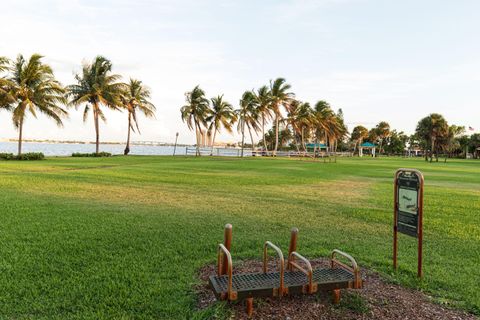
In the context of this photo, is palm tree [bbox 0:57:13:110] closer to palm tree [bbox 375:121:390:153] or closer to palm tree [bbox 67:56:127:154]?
palm tree [bbox 67:56:127:154]

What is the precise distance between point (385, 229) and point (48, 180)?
12.2 m

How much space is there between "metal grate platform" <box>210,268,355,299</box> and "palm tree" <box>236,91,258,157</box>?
155ft

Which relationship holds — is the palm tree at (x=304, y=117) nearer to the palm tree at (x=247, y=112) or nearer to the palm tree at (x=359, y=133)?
the palm tree at (x=247, y=112)

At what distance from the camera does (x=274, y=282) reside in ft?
12.1

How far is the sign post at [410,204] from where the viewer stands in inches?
169

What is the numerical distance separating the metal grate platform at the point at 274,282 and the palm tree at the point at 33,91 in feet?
94.2

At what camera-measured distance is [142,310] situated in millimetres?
3562

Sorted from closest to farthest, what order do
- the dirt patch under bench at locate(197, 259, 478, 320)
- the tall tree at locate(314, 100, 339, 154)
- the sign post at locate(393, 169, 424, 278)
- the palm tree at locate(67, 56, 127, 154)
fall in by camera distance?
1. the dirt patch under bench at locate(197, 259, 478, 320)
2. the sign post at locate(393, 169, 424, 278)
3. the palm tree at locate(67, 56, 127, 154)
4. the tall tree at locate(314, 100, 339, 154)

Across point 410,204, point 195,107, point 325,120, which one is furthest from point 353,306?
point 325,120

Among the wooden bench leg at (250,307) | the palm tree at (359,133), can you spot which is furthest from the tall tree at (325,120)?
the wooden bench leg at (250,307)

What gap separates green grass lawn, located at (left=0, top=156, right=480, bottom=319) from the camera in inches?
151

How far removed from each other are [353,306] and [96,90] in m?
35.9

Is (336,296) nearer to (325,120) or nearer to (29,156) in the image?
(29,156)

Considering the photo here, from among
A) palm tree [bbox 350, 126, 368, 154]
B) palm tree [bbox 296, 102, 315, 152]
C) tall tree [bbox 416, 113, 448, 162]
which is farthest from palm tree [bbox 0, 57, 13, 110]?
palm tree [bbox 350, 126, 368, 154]
